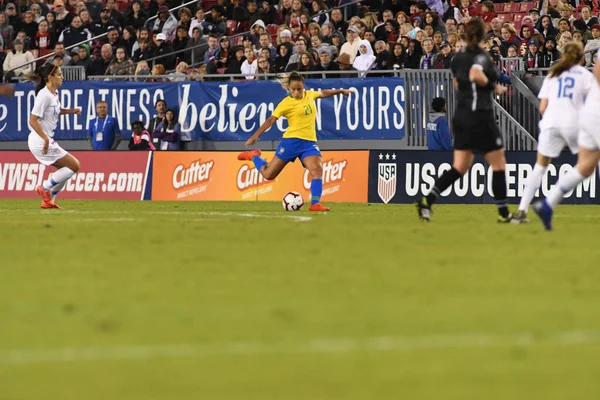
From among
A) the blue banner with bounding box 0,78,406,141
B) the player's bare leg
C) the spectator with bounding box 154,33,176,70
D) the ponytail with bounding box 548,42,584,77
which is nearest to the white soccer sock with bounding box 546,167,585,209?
the ponytail with bounding box 548,42,584,77

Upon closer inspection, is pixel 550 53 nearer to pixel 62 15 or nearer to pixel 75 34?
pixel 75 34

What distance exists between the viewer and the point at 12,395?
5711 mm

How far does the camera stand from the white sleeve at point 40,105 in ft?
74.9

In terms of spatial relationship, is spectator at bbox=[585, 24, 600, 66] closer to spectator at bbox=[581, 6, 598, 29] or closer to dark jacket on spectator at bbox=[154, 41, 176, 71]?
spectator at bbox=[581, 6, 598, 29]

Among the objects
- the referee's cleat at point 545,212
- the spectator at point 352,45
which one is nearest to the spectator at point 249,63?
the spectator at point 352,45

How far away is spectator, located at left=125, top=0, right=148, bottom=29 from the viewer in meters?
36.1

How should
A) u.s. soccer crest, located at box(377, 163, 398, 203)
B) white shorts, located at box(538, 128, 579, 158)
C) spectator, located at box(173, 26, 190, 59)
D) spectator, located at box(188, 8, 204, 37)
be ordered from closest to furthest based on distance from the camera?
white shorts, located at box(538, 128, 579, 158)
u.s. soccer crest, located at box(377, 163, 398, 203)
spectator, located at box(173, 26, 190, 59)
spectator, located at box(188, 8, 204, 37)

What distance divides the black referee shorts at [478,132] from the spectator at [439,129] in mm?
10246

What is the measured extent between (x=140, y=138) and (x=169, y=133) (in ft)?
2.31

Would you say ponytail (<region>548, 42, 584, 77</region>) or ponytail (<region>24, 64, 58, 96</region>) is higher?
ponytail (<region>548, 42, 584, 77</region>)

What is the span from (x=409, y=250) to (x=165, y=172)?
A: 17147 mm

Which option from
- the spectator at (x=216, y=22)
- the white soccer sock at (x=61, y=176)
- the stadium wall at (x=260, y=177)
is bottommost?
the stadium wall at (x=260, y=177)

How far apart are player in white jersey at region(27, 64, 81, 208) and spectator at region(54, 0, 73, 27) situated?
14.8 m

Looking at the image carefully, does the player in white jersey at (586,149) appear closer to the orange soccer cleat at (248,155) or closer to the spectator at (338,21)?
the orange soccer cleat at (248,155)
